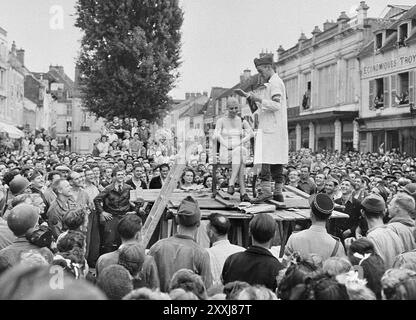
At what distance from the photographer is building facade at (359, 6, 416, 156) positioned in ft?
81.4

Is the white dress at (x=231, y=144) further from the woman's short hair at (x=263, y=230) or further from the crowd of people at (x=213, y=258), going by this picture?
the woman's short hair at (x=263, y=230)

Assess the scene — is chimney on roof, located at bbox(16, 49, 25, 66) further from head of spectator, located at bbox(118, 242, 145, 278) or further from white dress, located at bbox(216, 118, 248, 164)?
head of spectator, located at bbox(118, 242, 145, 278)

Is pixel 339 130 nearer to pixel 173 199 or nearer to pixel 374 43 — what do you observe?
pixel 374 43

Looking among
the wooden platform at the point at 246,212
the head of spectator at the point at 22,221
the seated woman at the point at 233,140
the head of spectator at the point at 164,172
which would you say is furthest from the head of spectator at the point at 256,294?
the head of spectator at the point at 164,172

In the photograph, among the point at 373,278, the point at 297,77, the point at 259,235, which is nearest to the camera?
the point at 373,278

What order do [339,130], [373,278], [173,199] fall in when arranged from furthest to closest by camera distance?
[339,130] < [173,199] < [373,278]

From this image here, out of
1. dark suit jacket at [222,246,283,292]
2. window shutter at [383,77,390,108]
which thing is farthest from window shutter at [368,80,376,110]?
dark suit jacket at [222,246,283,292]

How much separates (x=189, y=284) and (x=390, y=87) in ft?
83.0

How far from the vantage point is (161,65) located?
83.7 feet

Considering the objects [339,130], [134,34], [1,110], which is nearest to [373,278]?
Answer: [134,34]

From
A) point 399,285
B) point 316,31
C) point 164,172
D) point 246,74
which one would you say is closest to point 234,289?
point 399,285

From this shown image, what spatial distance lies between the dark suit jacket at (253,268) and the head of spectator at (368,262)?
23.6 inches

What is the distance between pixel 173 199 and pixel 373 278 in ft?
15.1

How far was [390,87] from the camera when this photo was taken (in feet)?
87.6
